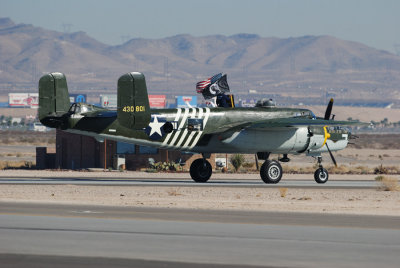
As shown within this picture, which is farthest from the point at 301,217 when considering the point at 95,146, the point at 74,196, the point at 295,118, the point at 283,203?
the point at 95,146

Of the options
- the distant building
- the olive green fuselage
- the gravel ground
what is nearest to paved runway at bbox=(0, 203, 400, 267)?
the gravel ground

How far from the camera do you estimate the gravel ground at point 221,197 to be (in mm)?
25656

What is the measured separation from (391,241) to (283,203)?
9.45m

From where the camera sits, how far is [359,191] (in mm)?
32688

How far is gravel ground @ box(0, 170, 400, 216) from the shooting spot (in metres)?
25.7

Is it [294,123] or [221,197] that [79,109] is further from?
[294,123]

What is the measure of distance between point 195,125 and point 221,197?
23.2ft

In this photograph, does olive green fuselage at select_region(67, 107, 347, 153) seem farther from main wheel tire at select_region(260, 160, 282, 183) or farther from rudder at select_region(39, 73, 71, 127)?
rudder at select_region(39, 73, 71, 127)

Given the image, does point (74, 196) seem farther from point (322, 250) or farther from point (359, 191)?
point (322, 250)

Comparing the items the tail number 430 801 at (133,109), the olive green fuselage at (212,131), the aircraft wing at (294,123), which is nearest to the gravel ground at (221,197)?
the olive green fuselage at (212,131)

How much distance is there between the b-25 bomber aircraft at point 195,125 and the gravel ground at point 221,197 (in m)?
2.65

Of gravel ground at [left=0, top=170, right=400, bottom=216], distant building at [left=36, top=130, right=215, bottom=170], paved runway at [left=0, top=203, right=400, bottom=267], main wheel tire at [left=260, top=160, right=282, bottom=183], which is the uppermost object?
distant building at [left=36, top=130, right=215, bottom=170]

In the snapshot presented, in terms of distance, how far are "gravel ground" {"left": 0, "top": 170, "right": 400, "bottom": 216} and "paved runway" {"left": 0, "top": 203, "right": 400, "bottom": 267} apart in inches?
87.2

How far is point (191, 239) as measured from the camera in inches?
701
